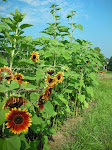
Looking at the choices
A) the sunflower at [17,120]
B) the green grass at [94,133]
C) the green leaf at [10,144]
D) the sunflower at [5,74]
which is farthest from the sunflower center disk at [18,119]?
the green grass at [94,133]

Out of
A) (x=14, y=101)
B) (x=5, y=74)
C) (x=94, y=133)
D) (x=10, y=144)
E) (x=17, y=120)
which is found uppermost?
(x=5, y=74)

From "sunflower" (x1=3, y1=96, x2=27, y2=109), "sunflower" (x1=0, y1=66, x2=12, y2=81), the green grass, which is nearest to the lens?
"sunflower" (x1=3, y1=96, x2=27, y2=109)

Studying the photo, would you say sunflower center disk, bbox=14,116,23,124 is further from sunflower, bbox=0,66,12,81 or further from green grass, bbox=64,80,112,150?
green grass, bbox=64,80,112,150

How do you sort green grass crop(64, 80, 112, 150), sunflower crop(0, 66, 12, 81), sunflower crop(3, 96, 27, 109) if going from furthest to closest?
1. green grass crop(64, 80, 112, 150)
2. sunflower crop(0, 66, 12, 81)
3. sunflower crop(3, 96, 27, 109)

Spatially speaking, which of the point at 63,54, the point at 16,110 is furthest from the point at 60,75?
the point at 63,54

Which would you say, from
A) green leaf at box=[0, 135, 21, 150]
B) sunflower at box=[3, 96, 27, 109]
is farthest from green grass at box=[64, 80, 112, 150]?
sunflower at box=[3, 96, 27, 109]

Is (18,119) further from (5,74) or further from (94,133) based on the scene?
(94,133)

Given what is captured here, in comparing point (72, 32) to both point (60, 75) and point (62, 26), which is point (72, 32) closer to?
point (62, 26)

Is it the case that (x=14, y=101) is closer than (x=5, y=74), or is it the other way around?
(x=14, y=101)

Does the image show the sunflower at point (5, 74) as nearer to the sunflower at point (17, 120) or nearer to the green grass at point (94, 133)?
the sunflower at point (17, 120)

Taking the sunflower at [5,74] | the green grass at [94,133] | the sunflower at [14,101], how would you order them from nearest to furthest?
the sunflower at [14,101]
the sunflower at [5,74]
the green grass at [94,133]

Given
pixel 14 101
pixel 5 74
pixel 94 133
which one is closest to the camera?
pixel 14 101

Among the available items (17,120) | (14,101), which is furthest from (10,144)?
(14,101)

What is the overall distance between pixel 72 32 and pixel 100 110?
1809 mm
